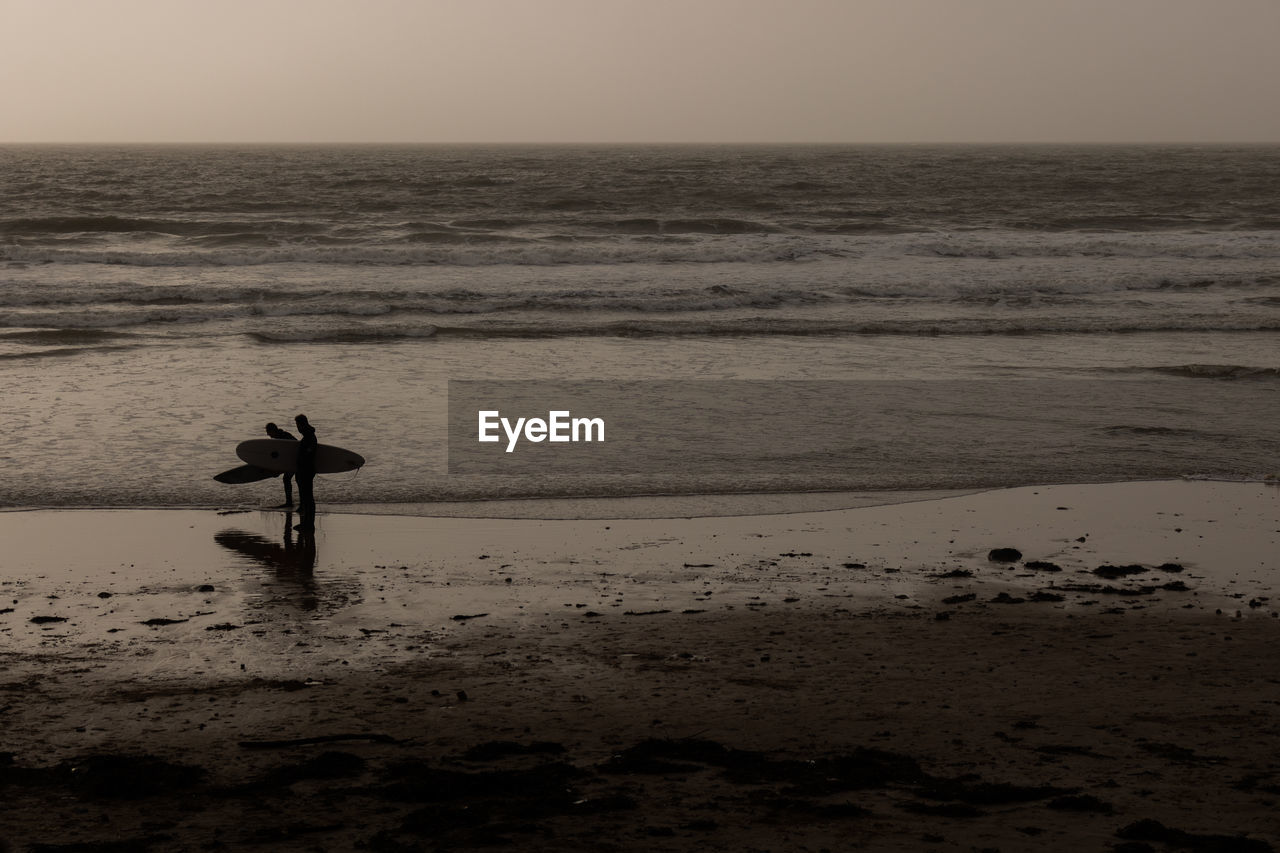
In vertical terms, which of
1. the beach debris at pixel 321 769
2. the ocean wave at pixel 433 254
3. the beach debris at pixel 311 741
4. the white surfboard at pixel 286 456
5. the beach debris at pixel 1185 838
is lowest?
the beach debris at pixel 311 741

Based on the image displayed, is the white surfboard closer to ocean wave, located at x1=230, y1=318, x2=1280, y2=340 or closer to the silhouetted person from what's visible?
the silhouetted person

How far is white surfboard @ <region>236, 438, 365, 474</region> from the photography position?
1091 cm

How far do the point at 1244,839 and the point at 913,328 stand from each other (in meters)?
19.1

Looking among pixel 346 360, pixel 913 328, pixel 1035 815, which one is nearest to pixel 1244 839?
pixel 1035 815

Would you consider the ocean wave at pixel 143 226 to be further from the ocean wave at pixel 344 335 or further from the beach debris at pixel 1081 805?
the beach debris at pixel 1081 805

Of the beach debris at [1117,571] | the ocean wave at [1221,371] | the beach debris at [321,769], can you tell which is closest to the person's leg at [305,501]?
the beach debris at [321,769]

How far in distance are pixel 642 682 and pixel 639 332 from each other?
16237 mm

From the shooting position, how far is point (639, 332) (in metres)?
22.7

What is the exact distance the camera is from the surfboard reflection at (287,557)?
845 cm

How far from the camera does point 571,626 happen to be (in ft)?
25.7

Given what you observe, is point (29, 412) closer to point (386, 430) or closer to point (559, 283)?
point (386, 430)

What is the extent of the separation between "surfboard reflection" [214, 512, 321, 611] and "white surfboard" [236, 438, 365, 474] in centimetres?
52

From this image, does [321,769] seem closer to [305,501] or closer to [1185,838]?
[1185,838]

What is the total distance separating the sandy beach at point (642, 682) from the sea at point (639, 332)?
177cm
